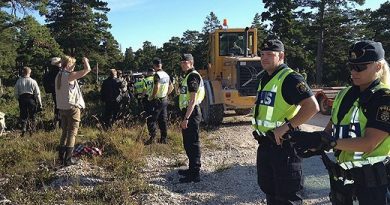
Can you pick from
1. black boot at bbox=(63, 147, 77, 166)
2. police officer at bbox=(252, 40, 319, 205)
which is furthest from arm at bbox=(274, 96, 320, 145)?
black boot at bbox=(63, 147, 77, 166)

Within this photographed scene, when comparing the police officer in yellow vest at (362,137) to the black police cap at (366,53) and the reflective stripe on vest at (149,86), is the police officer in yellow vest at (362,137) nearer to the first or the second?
the black police cap at (366,53)

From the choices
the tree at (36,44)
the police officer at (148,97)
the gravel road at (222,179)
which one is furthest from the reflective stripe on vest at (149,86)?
the tree at (36,44)

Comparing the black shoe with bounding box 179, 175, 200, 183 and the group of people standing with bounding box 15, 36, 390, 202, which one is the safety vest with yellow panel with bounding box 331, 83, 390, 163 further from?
the black shoe with bounding box 179, 175, 200, 183

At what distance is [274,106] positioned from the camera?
3.53m

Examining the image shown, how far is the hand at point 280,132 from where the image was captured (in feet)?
10.7

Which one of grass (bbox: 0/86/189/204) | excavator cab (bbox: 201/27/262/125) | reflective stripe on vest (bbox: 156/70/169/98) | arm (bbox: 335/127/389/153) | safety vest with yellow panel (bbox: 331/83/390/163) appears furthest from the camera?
excavator cab (bbox: 201/27/262/125)

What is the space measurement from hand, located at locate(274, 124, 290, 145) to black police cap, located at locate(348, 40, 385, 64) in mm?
820

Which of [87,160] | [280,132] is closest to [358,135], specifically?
[280,132]

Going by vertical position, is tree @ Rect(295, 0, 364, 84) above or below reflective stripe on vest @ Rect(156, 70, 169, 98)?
above

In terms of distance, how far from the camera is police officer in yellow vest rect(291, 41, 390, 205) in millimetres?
2498

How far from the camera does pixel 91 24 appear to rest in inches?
1508

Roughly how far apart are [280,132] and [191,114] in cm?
278

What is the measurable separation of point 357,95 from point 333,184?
640 millimetres

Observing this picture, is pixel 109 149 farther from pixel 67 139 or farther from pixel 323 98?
pixel 323 98
